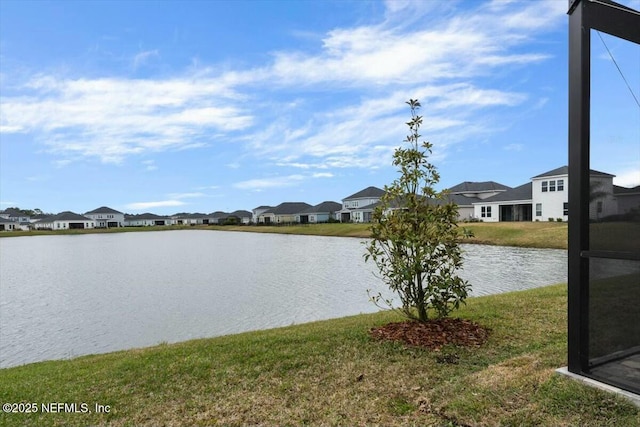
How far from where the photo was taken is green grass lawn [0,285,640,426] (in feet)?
10.6

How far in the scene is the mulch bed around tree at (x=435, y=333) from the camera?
502cm

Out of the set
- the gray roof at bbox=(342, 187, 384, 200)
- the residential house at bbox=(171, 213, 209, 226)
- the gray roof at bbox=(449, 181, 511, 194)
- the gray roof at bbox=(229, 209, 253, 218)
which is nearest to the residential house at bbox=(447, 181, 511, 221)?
the gray roof at bbox=(449, 181, 511, 194)

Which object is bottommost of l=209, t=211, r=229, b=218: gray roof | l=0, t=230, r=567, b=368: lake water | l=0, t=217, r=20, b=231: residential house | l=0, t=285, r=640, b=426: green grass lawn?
l=0, t=230, r=567, b=368: lake water

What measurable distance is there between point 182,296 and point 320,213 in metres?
63.2

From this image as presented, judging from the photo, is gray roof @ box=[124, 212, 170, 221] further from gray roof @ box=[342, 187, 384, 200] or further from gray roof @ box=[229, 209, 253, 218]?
gray roof @ box=[342, 187, 384, 200]

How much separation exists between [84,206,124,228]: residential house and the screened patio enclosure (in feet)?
354

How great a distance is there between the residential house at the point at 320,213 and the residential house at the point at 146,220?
49.2m

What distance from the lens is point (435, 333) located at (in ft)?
17.3

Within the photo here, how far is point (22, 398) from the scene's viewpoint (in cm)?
425

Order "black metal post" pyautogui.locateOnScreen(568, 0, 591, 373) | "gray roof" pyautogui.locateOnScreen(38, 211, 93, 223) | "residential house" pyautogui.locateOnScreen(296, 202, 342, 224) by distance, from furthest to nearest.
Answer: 1. "gray roof" pyautogui.locateOnScreen(38, 211, 93, 223)
2. "residential house" pyautogui.locateOnScreen(296, 202, 342, 224)
3. "black metal post" pyautogui.locateOnScreen(568, 0, 591, 373)

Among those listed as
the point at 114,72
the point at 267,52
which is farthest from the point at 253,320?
the point at 114,72

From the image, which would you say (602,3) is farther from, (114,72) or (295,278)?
(114,72)

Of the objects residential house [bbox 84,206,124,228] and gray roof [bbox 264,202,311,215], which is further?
residential house [bbox 84,206,124,228]

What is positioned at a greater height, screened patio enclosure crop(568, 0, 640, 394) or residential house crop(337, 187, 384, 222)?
residential house crop(337, 187, 384, 222)
